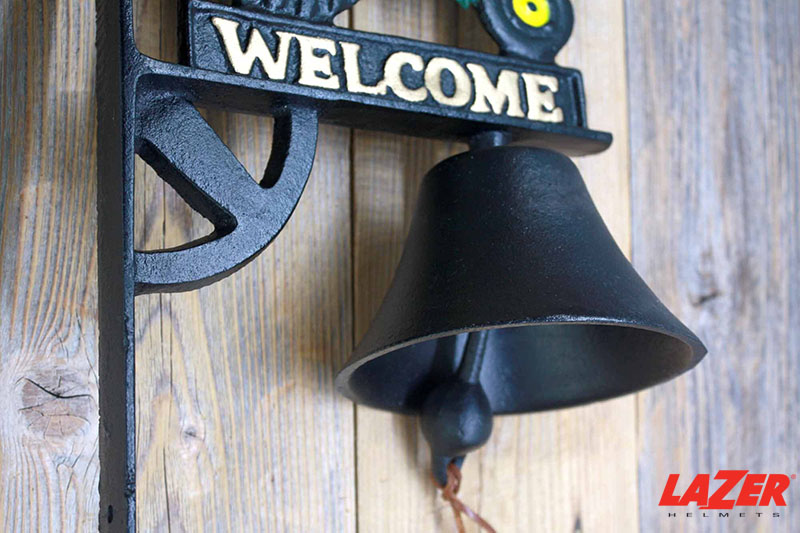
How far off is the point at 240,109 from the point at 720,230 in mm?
551

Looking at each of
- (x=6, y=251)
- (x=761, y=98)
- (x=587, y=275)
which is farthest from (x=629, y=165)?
(x=6, y=251)

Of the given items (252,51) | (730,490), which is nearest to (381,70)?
(252,51)

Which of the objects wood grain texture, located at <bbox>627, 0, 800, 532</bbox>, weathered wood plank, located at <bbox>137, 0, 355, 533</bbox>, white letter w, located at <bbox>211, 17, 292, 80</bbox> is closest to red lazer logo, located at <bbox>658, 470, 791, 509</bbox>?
wood grain texture, located at <bbox>627, 0, 800, 532</bbox>

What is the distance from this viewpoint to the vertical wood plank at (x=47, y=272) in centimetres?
65

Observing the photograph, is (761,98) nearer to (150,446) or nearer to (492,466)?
(492,466)

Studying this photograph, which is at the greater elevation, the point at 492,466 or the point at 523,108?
the point at 523,108

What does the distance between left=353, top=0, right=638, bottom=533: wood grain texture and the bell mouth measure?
47 mm

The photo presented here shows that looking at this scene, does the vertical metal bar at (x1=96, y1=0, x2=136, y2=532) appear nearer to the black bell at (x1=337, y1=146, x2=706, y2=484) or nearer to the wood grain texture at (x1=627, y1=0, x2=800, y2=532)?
the black bell at (x1=337, y1=146, x2=706, y2=484)

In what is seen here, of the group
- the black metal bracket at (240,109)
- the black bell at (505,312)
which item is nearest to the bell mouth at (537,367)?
the black bell at (505,312)

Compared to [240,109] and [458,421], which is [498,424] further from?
[240,109]

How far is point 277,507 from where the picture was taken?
0.73 metres

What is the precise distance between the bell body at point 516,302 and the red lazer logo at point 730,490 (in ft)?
0.71

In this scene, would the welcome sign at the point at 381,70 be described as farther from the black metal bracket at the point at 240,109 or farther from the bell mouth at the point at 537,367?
the bell mouth at the point at 537,367

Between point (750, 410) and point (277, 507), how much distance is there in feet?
1.75
